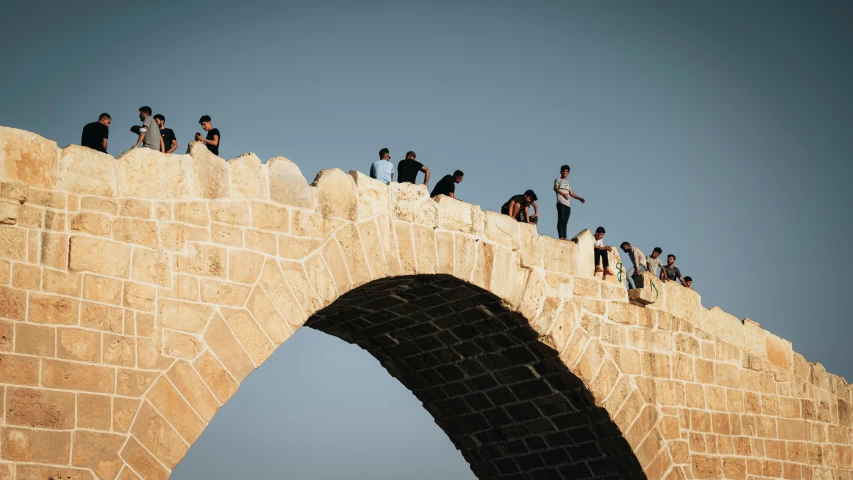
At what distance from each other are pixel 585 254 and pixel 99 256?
19.4 ft

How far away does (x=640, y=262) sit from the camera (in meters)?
13.5

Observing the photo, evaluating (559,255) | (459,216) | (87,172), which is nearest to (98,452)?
(87,172)

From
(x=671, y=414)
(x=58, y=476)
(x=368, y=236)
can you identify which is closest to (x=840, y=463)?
(x=671, y=414)

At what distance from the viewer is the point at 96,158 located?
29.3 ft

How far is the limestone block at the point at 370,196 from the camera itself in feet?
34.7

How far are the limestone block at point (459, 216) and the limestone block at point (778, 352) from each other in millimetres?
4939

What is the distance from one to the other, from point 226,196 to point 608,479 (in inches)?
238

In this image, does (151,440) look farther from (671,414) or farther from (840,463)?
(840,463)

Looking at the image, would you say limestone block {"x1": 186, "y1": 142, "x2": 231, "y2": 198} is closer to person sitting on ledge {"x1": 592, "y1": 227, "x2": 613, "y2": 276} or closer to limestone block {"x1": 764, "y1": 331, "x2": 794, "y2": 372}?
person sitting on ledge {"x1": 592, "y1": 227, "x2": 613, "y2": 276}

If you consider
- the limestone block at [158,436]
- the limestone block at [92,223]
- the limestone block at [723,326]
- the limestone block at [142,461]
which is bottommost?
the limestone block at [142,461]

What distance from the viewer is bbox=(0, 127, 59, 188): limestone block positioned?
853 centimetres

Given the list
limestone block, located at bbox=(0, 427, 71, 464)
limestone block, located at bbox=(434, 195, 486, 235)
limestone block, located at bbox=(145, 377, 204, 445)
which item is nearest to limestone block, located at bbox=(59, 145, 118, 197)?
limestone block, located at bbox=(145, 377, 204, 445)

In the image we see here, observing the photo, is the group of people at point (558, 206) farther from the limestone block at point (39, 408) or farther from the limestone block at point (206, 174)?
the limestone block at point (39, 408)

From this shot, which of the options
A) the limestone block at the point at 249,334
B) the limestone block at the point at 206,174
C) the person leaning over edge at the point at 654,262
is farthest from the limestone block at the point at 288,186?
the person leaning over edge at the point at 654,262
